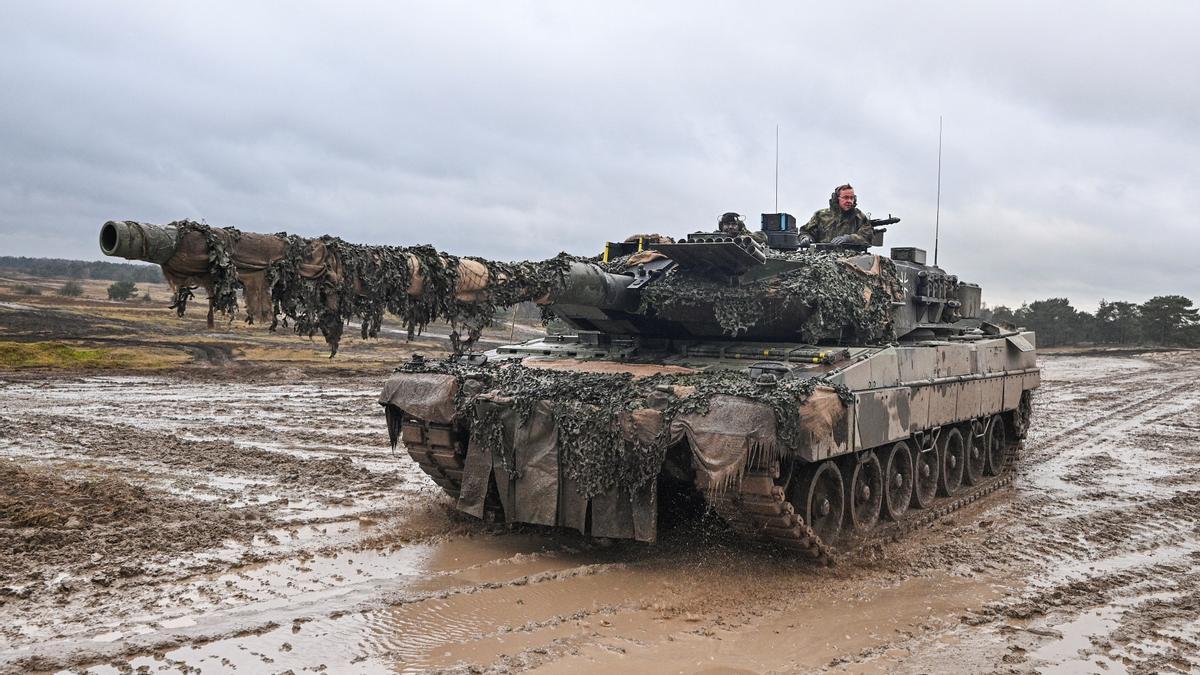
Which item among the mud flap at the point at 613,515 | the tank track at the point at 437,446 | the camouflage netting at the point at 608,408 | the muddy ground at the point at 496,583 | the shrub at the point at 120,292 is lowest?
the muddy ground at the point at 496,583

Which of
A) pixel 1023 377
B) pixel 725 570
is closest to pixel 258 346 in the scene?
pixel 1023 377

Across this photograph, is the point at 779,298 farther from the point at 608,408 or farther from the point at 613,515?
Answer: the point at 613,515

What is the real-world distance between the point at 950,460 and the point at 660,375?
4787 mm

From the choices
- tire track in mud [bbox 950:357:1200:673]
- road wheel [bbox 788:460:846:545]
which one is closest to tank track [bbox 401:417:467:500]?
road wheel [bbox 788:460:846:545]

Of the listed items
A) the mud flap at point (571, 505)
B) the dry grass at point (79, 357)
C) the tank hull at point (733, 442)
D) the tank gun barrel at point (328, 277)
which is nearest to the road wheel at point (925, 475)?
the tank hull at point (733, 442)

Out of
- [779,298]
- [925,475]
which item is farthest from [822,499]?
[925,475]

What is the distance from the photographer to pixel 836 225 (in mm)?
11312

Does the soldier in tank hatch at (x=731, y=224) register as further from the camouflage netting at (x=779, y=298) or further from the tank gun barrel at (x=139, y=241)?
the tank gun barrel at (x=139, y=241)

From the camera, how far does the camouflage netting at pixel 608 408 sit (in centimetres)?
691

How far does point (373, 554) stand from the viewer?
7.63 m

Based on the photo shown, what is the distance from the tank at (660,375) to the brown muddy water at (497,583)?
47 centimetres

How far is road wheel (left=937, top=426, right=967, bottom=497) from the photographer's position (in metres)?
10.5

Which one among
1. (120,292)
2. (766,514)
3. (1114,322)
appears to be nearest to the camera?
(766,514)

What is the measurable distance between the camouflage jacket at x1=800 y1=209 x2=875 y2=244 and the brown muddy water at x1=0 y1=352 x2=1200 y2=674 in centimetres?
328
